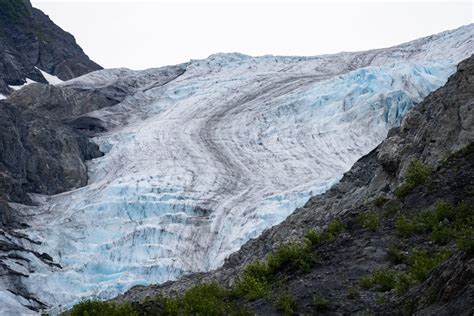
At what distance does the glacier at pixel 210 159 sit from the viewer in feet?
64.1

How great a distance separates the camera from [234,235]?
19.9 meters

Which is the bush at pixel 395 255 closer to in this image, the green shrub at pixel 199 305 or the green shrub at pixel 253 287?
the green shrub at pixel 253 287

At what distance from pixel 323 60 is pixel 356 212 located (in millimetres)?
29807

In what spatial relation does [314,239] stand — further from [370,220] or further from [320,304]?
[320,304]

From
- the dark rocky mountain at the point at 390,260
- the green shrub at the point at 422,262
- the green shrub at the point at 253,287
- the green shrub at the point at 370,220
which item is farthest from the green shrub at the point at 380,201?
the green shrub at the point at 253,287

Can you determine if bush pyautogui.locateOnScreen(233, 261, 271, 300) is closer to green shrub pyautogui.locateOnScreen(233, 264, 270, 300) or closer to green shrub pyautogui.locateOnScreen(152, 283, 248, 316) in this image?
green shrub pyautogui.locateOnScreen(233, 264, 270, 300)

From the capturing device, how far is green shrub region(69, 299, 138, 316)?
664cm

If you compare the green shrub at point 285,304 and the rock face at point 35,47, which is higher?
the rock face at point 35,47

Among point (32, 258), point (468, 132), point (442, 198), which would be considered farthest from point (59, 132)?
point (442, 198)

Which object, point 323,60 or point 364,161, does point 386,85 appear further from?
point 364,161

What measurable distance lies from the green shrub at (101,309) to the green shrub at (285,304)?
1321 mm

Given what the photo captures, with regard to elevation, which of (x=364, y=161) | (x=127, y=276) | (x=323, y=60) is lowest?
(x=127, y=276)

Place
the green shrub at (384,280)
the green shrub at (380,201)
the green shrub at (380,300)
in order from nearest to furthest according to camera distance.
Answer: the green shrub at (380,300), the green shrub at (384,280), the green shrub at (380,201)

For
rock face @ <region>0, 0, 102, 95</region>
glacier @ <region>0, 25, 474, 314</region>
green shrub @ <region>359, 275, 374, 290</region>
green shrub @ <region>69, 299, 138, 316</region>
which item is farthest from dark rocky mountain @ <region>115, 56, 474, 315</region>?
rock face @ <region>0, 0, 102, 95</region>
